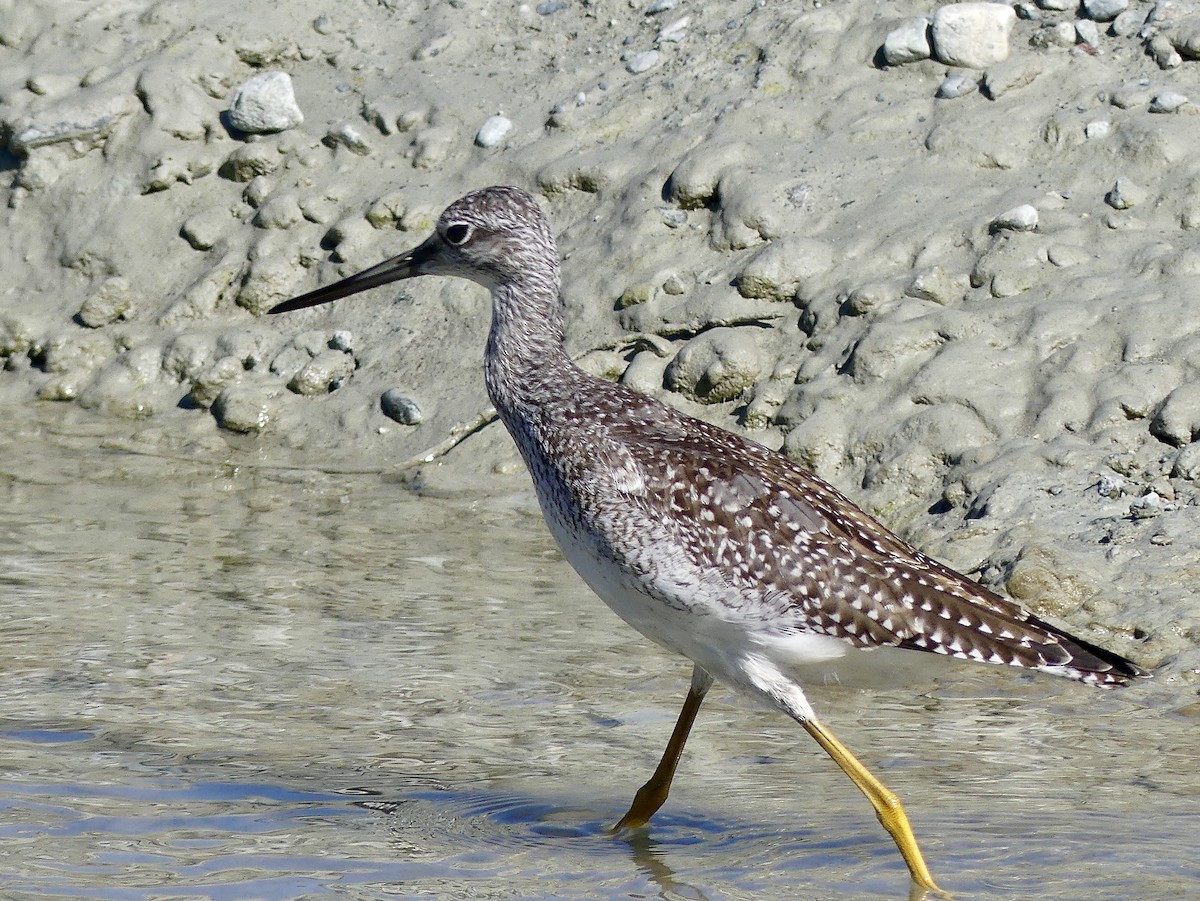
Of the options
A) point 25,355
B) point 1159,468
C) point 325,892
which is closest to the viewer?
point 325,892

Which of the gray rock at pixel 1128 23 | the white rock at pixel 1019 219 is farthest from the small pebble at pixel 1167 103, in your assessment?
the white rock at pixel 1019 219

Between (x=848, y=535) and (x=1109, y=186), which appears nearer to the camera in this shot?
(x=848, y=535)

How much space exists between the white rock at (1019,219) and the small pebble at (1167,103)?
105 cm

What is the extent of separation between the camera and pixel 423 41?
12.2 metres

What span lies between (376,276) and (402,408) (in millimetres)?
2854

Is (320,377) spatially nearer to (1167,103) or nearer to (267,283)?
(267,283)

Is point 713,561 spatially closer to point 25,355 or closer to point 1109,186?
point 1109,186

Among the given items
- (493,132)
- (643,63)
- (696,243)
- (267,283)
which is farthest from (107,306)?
(696,243)

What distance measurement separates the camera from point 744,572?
222 inches

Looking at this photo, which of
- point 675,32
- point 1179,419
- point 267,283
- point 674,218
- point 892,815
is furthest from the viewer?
point 675,32

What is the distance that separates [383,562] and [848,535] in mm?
3445

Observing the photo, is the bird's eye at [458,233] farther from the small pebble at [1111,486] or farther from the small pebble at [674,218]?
the small pebble at [674,218]

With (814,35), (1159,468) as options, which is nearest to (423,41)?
(814,35)

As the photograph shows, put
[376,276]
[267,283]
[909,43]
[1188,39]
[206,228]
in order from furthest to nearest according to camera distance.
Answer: [206,228], [267,283], [909,43], [1188,39], [376,276]
